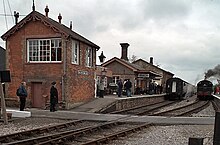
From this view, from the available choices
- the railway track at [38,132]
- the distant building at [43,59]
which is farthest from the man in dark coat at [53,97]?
the railway track at [38,132]

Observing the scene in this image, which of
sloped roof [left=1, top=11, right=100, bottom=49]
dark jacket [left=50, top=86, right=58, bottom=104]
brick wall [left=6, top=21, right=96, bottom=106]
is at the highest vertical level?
sloped roof [left=1, top=11, right=100, bottom=49]

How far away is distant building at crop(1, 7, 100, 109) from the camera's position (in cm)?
1959

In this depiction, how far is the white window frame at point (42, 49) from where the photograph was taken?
19953 millimetres

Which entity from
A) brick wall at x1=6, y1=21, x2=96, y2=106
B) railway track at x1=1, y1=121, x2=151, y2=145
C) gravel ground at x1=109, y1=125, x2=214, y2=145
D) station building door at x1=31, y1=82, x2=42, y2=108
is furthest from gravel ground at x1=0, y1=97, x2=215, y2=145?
station building door at x1=31, y1=82, x2=42, y2=108

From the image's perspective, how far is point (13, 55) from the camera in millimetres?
20875

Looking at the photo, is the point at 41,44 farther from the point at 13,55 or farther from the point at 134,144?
the point at 134,144

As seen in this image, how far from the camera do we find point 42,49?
66.2ft

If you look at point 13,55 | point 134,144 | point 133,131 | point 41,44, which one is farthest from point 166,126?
point 13,55

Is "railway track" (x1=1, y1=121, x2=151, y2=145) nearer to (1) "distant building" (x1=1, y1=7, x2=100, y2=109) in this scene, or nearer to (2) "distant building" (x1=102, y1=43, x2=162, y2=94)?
(1) "distant building" (x1=1, y1=7, x2=100, y2=109)

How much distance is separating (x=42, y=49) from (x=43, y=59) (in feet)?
2.04

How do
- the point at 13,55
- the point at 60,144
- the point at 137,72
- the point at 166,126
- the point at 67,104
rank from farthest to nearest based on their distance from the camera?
the point at 137,72
the point at 13,55
the point at 67,104
the point at 166,126
the point at 60,144

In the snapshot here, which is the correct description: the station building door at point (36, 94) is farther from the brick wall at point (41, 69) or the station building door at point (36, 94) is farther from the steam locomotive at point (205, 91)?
the steam locomotive at point (205, 91)

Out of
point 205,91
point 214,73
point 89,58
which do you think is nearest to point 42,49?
point 89,58

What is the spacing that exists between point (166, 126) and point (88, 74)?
396 inches
